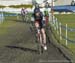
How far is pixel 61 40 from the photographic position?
22453 mm

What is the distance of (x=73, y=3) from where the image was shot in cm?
10356

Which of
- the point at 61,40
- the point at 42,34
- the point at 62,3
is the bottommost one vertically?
the point at 62,3

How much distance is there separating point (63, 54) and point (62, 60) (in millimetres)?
1751

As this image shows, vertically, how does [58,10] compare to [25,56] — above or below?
below

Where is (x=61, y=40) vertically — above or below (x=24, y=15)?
above

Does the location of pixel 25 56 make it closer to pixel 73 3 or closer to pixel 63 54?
pixel 63 54

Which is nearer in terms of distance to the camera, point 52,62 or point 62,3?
point 52,62

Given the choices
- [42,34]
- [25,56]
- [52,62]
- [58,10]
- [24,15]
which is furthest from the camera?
[58,10]

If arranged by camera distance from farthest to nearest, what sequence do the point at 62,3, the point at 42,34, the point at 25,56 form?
the point at 62,3 < the point at 42,34 < the point at 25,56

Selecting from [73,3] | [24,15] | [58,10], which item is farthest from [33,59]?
[73,3]

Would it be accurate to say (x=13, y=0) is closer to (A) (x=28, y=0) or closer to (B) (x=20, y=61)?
(A) (x=28, y=0)

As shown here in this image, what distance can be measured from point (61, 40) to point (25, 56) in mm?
7375

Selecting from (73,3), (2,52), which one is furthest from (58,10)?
(2,52)

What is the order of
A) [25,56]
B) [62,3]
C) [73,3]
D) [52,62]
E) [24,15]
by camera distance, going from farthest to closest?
[62,3]
[73,3]
[24,15]
[25,56]
[52,62]
